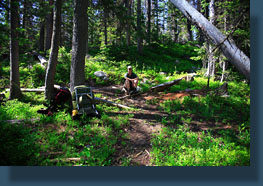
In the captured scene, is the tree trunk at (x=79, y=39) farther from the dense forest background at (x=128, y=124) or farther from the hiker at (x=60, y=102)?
the hiker at (x=60, y=102)

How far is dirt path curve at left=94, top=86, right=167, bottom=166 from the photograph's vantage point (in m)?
2.89

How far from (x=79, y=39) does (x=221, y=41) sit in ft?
14.4

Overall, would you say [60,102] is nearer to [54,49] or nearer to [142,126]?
[142,126]

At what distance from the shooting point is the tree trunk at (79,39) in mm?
5139

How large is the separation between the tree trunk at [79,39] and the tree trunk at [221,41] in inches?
127

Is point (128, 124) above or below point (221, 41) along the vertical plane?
below

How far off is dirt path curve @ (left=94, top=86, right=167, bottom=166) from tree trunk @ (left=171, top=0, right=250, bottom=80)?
2.36 meters

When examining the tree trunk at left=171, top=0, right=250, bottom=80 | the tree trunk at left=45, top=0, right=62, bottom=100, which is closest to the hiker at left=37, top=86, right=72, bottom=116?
the tree trunk at left=45, top=0, right=62, bottom=100

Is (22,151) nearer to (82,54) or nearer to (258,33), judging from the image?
(82,54)

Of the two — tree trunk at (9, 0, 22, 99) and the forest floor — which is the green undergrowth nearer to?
the forest floor

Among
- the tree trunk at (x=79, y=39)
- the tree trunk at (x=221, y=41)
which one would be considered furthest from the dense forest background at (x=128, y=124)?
the tree trunk at (x=221, y=41)

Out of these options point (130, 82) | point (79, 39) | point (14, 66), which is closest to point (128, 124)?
point (130, 82)

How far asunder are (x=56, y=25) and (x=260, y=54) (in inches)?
256

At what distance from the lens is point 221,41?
2.90m
